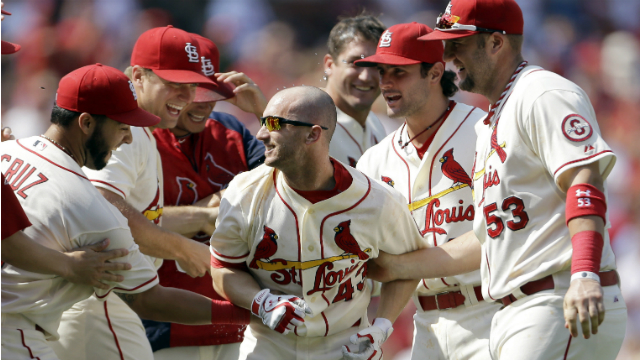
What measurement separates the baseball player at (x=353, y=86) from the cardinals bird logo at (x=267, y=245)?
1.92 metres

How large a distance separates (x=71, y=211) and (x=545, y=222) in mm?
2035

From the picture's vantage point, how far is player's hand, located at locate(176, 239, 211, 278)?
4.32m

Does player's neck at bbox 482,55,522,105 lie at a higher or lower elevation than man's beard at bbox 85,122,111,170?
higher

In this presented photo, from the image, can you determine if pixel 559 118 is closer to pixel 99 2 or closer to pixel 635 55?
pixel 635 55

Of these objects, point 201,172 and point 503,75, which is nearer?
point 503,75

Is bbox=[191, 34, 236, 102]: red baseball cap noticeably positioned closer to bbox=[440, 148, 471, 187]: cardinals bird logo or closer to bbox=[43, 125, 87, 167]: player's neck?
bbox=[43, 125, 87, 167]: player's neck

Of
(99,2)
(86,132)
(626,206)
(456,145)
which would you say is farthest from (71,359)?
(99,2)

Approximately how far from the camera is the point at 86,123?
357 cm

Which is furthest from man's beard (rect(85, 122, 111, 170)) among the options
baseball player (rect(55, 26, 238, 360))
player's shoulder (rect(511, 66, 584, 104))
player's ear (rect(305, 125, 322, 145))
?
player's shoulder (rect(511, 66, 584, 104))

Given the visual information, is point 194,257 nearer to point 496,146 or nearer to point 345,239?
point 345,239

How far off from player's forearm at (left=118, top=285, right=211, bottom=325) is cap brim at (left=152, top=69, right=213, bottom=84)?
59.0 inches

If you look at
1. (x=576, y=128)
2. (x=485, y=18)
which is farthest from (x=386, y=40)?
(x=576, y=128)

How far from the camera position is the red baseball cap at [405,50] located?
4.48m

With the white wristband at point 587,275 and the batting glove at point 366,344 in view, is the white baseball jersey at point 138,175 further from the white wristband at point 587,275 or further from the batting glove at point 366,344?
the white wristband at point 587,275
